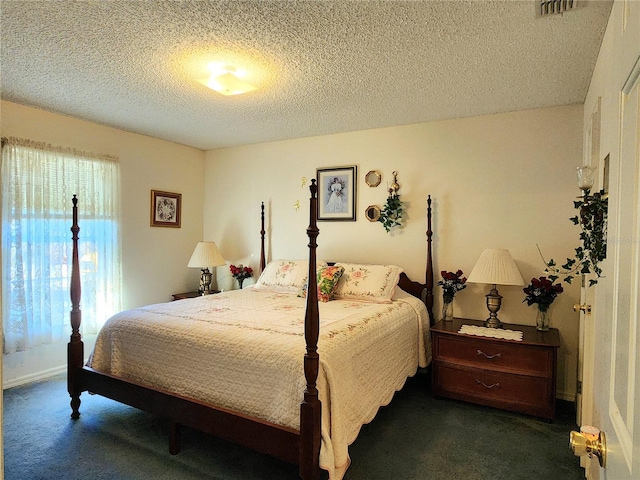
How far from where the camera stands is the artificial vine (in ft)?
12.2

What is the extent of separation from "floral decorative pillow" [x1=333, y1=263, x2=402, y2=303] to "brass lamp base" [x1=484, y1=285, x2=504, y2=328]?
2.53 ft

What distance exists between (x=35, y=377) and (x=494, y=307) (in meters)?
3.96

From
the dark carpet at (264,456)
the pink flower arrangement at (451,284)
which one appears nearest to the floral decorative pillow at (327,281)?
the pink flower arrangement at (451,284)

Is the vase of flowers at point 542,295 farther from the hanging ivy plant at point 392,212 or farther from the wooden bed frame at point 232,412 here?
the wooden bed frame at point 232,412

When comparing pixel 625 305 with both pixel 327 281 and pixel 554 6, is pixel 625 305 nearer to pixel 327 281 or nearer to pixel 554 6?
pixel 554 6

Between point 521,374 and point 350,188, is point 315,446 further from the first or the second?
point 350,188

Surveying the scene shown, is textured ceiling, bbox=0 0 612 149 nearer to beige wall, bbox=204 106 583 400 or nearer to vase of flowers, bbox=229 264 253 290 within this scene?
beige wall, bbox=204 106 583 400

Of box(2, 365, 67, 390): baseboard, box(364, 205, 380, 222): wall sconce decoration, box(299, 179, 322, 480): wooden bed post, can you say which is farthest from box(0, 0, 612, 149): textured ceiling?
box(2, 365, 67, 390): baseboard

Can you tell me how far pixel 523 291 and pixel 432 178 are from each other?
1257 mm

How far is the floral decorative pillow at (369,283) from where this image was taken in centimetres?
334

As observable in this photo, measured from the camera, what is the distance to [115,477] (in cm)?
208

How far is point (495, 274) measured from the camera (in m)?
2.97

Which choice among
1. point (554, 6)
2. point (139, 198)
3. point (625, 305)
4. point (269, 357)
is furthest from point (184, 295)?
point (625, 305)

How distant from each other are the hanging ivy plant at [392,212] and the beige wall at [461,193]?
0.27ft
